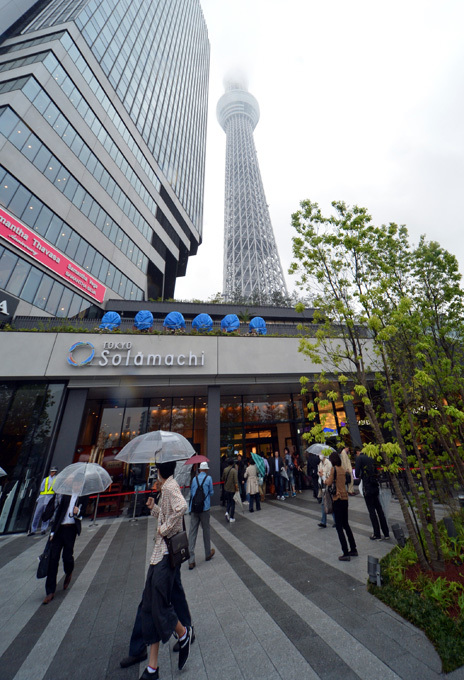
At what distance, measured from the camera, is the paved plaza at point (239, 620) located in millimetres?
2936

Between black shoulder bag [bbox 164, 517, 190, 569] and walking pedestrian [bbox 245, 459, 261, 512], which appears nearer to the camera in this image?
black shoulder bag [bbox 164, 517, 190, 569]

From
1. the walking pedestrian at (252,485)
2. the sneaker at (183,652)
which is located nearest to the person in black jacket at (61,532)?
the sneaker at (183,652)

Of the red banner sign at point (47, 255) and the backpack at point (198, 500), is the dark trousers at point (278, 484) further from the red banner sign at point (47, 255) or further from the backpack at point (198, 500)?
the red banner sign at point (47, 255)

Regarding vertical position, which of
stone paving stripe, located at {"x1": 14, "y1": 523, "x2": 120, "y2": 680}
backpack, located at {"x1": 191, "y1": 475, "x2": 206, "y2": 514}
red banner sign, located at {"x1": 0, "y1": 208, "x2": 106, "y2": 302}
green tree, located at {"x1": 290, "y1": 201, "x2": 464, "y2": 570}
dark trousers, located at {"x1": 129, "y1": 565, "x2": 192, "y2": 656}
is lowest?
stone paving stripe, located at {"x1": 14, "y1": 523, "x2": 120, "y2": 680}

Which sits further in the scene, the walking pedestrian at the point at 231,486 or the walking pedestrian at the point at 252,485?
the walking pedestrian at the point at 252,485

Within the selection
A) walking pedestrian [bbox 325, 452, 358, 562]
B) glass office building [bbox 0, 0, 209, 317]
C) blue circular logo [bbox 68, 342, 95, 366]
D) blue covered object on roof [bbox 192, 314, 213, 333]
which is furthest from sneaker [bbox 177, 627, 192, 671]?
glass office building [bbox 0, 0, 209, 317]

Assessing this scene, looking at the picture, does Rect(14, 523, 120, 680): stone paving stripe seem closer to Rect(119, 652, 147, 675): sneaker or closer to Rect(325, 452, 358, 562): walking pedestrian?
Rect(119, 652, 147, 675): sneaker

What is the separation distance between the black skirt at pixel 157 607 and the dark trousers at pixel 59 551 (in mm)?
2681

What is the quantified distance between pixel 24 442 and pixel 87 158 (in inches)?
893

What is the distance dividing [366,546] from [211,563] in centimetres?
347

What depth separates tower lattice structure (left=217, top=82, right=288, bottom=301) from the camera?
67.6 m

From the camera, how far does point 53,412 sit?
11625mm

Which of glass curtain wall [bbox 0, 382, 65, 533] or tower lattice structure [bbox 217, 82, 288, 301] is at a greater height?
tower lattice structure [bbox 217, 82, 288, 301]

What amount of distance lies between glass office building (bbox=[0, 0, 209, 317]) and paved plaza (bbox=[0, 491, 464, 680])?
1578 cm
